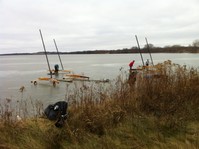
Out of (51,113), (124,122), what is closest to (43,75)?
(51,113)

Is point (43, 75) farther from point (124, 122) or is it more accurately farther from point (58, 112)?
point (124, 122)

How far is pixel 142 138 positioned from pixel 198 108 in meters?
1.75

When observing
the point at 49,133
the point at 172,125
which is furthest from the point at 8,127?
the point at 172,125

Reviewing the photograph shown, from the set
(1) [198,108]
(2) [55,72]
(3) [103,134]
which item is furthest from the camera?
(2) [55,72]

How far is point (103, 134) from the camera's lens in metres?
4.12

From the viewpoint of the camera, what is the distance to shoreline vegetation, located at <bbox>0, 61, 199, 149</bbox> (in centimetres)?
380

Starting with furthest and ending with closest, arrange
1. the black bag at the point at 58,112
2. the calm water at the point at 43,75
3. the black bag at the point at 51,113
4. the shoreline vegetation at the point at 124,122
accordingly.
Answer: the calm water at the point at 43,75 → the black bag at the point at 51,113 → the black bag at the point at 58,112 → the shoreline vegetation at the point at 124,122

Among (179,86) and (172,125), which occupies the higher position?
(179,86)

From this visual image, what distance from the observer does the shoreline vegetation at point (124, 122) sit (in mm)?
3801

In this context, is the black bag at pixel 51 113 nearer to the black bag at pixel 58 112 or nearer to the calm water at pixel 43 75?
the black bag at pixel 58 112

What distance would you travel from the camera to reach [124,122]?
4.43m

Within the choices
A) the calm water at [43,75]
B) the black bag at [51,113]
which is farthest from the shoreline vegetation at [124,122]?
the calm water at [43,75]

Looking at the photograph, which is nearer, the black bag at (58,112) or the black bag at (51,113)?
the black bag at (58,112)

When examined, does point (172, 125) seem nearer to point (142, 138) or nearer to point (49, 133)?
point (142, 138)
